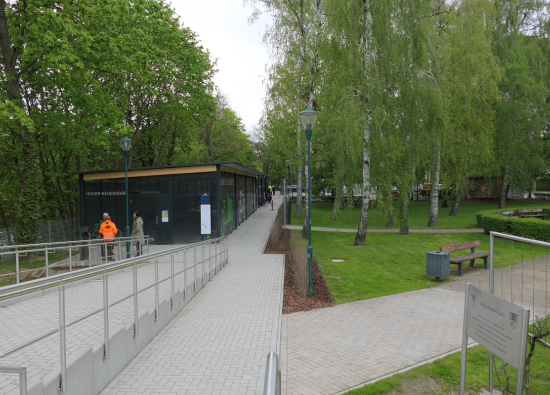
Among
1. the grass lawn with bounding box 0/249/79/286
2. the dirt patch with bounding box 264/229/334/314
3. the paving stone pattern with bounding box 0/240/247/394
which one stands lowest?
the dirt patch with bounding box 264/229/334/314

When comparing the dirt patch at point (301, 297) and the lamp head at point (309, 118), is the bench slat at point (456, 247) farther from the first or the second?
the lamp head at point (309, 118)

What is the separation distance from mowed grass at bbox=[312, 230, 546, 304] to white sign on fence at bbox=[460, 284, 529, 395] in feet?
2.49

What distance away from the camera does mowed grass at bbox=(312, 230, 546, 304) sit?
10945mm

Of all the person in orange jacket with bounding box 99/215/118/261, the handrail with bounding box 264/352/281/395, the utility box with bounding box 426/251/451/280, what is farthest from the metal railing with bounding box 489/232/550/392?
the person in orange jacket with bounding box 99/215/118/261

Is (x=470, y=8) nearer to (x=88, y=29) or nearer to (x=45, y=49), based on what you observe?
(x=88, y=29)

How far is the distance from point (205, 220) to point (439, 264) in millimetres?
10572

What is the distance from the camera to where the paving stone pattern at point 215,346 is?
526 cm

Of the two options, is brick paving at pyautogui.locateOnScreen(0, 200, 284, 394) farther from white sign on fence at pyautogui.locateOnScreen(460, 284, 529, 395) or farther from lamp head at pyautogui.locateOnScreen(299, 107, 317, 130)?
lamp head at pyautogui.locateOnScreen(299, 107, 317, 130)

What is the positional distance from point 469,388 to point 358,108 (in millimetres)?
11801

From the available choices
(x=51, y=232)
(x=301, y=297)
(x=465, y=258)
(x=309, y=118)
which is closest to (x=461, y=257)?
(x=465, y=258)

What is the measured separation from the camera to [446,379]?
218 inches

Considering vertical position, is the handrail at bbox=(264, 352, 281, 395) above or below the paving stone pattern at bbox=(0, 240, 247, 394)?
above

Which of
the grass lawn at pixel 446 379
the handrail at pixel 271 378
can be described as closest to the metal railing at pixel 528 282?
the grass lawn at pixel 446 379

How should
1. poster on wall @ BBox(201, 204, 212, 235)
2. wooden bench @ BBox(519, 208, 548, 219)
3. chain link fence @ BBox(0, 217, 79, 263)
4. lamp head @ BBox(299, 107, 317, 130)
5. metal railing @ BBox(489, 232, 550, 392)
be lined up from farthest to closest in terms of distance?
1. wooden bench @ BBox(519, 208, 548, 219)
2. poster on wall @ BBox(201, 204, 212, 235)
3. chain link fence @ BBox(0, 217, 79, 263)
4. lamp head @ BBox(299, 107, 317, 130)
5. metal railing @ BBox(489, 232, 550, 392)
